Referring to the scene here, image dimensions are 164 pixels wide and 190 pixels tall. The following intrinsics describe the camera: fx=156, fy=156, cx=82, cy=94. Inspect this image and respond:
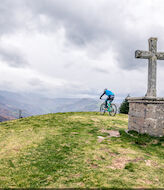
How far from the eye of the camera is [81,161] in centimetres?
608

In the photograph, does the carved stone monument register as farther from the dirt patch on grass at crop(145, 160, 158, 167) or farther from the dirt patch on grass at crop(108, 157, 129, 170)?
the dirt patch on grass at crop(108, 157, 129, 170)

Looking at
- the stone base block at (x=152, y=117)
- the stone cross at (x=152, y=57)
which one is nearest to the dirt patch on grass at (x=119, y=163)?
the stone base block at (x=152, y=117)

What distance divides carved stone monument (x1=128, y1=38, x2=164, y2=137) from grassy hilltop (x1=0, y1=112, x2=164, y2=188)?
25.1 inches

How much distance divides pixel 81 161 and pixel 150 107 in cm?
537

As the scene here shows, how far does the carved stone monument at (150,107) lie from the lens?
904 centimetres

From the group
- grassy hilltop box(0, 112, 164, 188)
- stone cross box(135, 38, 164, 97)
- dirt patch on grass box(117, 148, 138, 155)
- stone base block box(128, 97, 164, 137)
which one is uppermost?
stone cross box(135, 38, 164, 97)

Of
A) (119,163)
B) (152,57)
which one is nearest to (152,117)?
(152,57)

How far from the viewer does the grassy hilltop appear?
4.73 m

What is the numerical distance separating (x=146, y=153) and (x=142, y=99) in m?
3.42

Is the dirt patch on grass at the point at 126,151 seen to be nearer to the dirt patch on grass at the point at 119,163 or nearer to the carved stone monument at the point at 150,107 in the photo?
the dirt patch on grass at the point at 119,163

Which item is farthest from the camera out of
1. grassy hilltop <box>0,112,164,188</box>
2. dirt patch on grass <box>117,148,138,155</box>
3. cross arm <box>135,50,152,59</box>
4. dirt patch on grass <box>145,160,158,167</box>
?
cross arm <box>135,50,152,59</box>

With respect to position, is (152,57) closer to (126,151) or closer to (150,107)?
(150,107)

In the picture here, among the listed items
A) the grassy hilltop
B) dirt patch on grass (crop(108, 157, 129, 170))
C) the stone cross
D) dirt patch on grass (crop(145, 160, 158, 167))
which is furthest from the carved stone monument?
dirt patch on grass (crop(108, 157, 129, 170))

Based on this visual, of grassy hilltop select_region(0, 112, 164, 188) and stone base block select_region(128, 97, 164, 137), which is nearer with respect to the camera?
grassy hilltop select_region(0, 112, 164, 188)
